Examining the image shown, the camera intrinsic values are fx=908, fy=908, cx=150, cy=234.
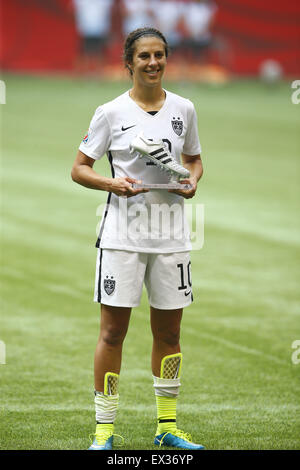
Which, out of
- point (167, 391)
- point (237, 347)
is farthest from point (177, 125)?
point (237, 347)

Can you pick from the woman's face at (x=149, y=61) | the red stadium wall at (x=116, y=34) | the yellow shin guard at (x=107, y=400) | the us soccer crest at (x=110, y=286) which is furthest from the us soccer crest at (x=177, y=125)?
the red stadium wall at (x=116, y=34)

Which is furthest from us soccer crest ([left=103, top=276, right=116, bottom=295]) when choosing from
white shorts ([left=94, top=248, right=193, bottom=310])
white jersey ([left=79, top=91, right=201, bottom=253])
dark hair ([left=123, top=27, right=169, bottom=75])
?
dark hair ([left=123, top=27, right=169, bottom=75])

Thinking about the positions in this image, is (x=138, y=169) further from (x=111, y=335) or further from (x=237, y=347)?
(x=237, y=347)

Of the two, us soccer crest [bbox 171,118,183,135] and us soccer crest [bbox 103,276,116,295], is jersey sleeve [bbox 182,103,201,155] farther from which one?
us soccer crest [bbox 103,276,116,295]

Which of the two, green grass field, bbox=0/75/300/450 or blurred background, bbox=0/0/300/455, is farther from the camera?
blurred background, bbox=0/0/300/455

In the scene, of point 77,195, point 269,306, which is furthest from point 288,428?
point 77,195

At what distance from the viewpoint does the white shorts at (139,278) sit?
4.60 metres

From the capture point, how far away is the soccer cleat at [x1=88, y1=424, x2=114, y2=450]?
4.69 meters

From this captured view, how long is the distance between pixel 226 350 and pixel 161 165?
2.79 metres

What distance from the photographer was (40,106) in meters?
22.6

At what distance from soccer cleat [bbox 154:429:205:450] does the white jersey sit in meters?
1.01

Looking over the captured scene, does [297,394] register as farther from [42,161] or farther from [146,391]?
[42,161]

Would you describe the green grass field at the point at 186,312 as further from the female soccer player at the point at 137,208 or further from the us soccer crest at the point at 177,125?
the us soccer crest at the point at 177,125

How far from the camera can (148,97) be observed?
4.58 metres
